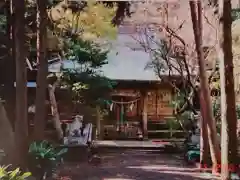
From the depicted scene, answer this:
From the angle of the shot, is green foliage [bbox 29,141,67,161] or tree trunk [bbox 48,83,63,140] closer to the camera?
green foliage [bbox 29,141,67,161]

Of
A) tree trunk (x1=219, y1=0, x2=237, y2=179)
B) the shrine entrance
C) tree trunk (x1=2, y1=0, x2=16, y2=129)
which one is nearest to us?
tree trunk (x1=219, y1=0, x2=237, y2=179)

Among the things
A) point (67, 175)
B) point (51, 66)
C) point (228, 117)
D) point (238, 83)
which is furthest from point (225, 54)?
point (51, 66)

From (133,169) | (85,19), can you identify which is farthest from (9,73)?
(85,19)

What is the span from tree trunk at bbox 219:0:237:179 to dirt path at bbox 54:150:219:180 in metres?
4.31

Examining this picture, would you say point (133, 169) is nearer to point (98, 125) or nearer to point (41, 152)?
point (41, 152)

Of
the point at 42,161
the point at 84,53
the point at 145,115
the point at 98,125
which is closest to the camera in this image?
the point at 42,161

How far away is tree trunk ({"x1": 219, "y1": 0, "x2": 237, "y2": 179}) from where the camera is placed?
5.53 meters

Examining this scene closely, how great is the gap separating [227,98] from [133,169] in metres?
6.01

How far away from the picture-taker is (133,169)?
1117 cm

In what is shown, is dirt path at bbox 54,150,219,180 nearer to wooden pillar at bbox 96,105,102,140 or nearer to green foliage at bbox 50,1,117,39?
wooden pillar at bbox 96,105,102,140

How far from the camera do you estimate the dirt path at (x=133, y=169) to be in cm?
988

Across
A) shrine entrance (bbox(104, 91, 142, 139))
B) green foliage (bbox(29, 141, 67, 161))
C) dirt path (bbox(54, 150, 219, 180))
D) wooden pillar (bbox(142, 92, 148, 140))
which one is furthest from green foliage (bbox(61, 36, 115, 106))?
green foliage (bbox(29, 141, 67, 161))

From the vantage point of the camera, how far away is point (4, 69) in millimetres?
11078

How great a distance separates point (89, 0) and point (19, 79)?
6.31 metres
